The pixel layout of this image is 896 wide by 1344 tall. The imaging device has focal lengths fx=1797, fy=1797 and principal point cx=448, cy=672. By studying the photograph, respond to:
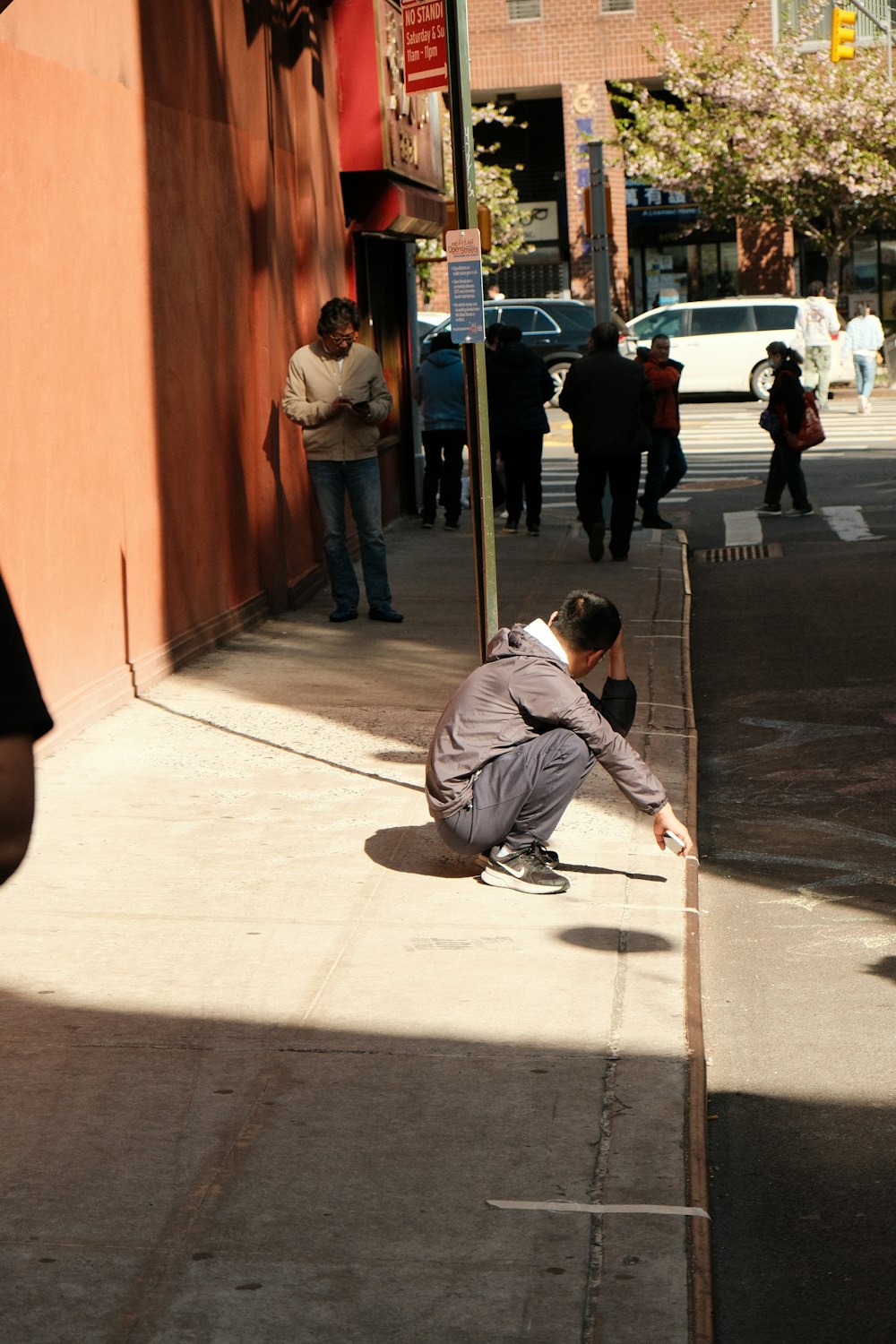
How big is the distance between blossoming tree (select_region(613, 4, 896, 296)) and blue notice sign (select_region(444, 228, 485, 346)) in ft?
107

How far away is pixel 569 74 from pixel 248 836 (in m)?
41.7

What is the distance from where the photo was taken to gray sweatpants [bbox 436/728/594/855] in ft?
19.2

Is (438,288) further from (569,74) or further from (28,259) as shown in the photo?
(28,259)

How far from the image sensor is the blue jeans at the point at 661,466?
55.3ft

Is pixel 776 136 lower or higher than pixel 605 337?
higher

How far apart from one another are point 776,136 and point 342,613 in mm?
Result: 30685

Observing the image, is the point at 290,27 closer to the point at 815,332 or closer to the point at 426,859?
the point at 426,859

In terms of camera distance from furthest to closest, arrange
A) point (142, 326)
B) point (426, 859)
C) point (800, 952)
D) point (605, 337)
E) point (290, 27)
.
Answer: point (605, 337) → point (290, 27) → point (142, 326) → point (426, 859) → point (800, 952)

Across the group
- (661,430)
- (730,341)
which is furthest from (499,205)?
(661,430)

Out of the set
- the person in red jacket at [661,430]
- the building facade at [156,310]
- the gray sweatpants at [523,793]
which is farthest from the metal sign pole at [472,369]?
the person in red jacket at [661,430]

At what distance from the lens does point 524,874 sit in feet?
19.6

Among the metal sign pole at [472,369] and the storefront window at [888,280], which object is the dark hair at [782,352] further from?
the storefront window at [888,280]

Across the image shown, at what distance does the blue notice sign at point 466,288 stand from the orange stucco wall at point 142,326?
184 centimetres

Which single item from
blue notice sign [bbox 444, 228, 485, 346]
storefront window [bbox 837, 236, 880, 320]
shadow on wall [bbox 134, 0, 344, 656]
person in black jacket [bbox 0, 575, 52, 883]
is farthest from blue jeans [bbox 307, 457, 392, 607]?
storefront window [bbox 837, 236, 880, 320]
